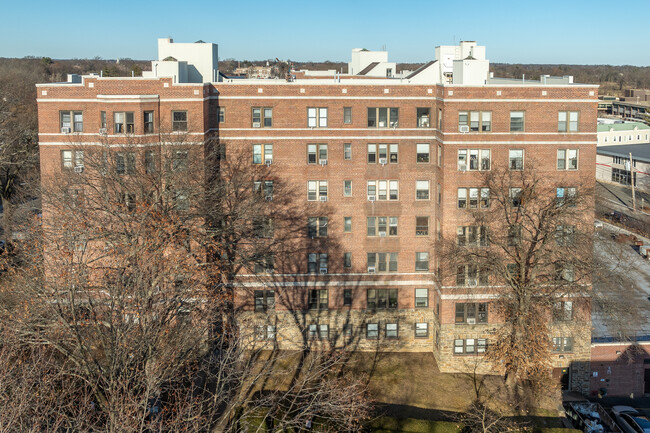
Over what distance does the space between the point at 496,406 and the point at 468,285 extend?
7.54m

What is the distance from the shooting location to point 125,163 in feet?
131

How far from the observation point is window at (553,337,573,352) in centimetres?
4431

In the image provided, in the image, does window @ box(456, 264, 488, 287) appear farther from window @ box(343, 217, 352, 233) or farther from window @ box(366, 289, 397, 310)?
window @ box(343, 217, 352, 233)

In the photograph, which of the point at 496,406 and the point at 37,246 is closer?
the point at 37,246

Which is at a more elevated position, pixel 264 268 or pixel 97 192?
pixel 97 192

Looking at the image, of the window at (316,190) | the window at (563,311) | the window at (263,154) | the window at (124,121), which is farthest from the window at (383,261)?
the window at (124,121)

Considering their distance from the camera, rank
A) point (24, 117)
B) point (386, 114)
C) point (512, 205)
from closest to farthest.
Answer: point (512, 205)
point (386, 114)
point (24, 117)

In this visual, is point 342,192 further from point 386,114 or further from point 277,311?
point 277,311

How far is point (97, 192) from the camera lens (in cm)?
3891

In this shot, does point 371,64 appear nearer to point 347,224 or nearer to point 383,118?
point 383,118

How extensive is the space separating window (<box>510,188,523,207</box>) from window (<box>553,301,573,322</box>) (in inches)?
256

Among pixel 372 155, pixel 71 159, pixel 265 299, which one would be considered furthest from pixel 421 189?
pixel 71 159

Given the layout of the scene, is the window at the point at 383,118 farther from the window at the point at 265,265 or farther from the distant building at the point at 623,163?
the distant building at the point at 623,163

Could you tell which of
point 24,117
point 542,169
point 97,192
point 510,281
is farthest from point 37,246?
point 24,117
